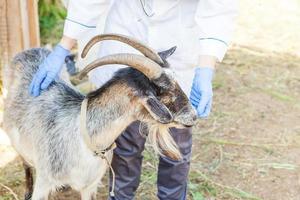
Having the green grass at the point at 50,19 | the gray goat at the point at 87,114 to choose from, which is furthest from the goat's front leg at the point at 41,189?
the green grass at the point at 50,19

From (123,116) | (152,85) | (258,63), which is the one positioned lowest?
(258,63)

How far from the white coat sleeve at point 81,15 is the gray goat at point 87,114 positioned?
0.34 meters

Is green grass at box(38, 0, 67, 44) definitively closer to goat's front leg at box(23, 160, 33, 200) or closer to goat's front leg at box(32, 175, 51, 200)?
goat's front leg at box(23, 160, 33, 200)

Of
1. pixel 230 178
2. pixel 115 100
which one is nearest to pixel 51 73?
pixel 115 100

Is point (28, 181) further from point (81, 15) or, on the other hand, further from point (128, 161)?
point (81, 15)

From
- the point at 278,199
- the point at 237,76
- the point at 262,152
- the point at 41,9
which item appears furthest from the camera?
the point at 41,9

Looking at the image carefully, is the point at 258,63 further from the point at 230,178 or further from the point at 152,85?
the point at 152,85

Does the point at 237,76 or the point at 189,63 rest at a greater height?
the point at 189,63

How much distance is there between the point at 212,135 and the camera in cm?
492

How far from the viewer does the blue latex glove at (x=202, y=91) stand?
118 inches

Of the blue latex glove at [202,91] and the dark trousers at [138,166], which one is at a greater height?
the blue latex glove at [202,91]

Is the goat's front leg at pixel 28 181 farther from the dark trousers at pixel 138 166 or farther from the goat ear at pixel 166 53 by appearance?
the goat ear at pixel 166 53

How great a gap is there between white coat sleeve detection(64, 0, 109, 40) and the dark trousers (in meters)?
0.62

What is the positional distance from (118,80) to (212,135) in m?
2.21
